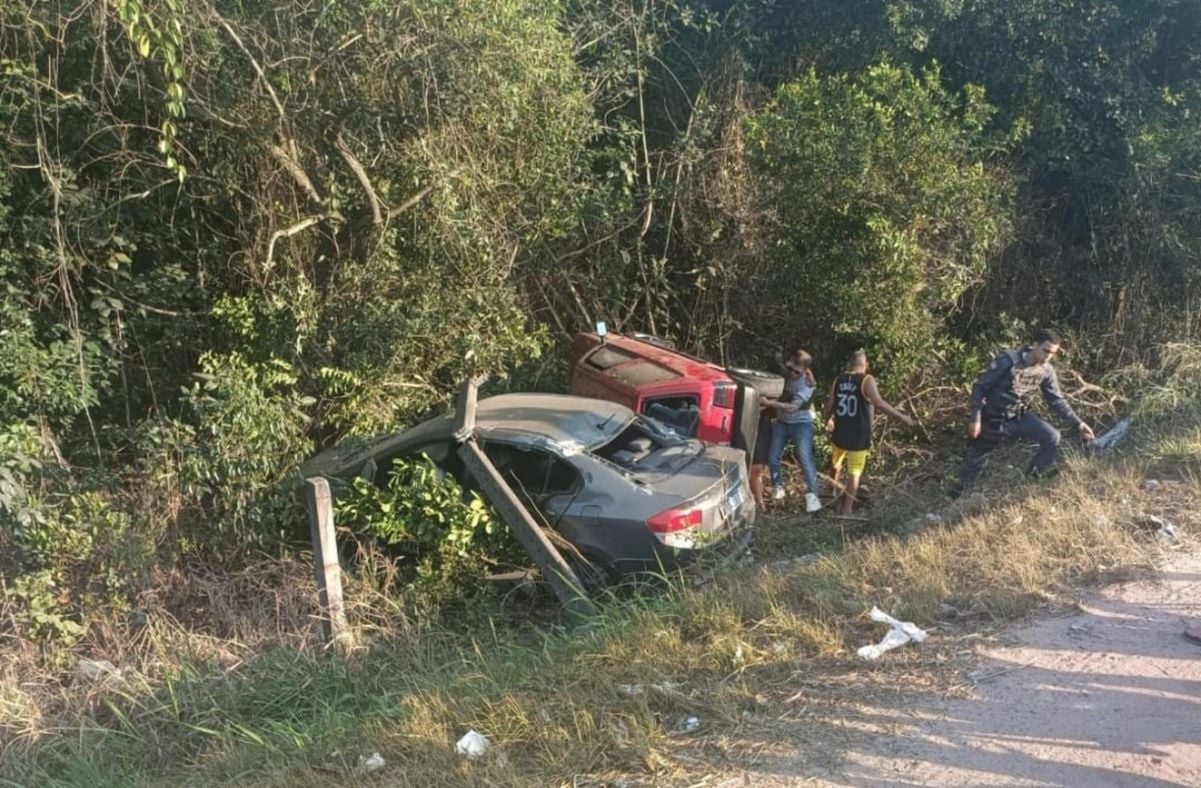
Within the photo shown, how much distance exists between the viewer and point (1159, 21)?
10.8m

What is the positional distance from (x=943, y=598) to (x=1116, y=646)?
0.78 m

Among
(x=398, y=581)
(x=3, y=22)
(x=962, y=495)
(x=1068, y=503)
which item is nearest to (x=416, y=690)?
(x=398, y=581)

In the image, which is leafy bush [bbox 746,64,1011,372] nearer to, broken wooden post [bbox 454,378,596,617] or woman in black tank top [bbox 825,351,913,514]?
woman in black tank top [bbox 825,351,913,514]

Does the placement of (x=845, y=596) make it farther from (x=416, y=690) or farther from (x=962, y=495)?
(x=962, y=495)

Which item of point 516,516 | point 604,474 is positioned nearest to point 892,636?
point 604,474

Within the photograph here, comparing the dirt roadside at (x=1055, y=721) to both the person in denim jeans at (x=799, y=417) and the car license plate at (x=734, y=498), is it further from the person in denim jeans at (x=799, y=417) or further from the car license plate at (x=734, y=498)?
the person in denim jeans at (x=799, y=417)

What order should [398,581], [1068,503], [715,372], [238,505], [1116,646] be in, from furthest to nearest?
[715,372], [238,505], [398,581], [1068,503], [1116,646]

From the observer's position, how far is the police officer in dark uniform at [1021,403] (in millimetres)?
7160

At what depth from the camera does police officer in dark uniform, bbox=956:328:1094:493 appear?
282 inches

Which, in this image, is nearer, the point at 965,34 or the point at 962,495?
the point at 962,495

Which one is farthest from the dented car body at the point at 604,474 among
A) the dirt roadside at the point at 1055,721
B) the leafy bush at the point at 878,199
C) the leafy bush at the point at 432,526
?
the leafy bush at the point at 878,199

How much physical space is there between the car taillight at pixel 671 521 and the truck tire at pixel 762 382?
2661 millimetres

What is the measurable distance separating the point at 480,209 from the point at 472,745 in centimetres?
627

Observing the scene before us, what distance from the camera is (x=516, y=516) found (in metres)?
5.68
